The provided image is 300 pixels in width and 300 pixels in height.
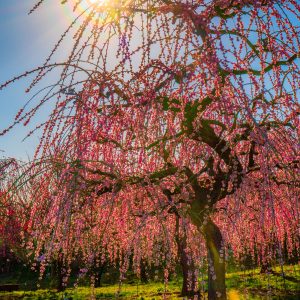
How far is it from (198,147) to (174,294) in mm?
8293

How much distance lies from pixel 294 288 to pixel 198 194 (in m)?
7.10

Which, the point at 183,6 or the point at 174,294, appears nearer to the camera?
Result: the point at 183,6

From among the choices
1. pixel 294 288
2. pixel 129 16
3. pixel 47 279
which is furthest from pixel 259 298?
pixel 47 279

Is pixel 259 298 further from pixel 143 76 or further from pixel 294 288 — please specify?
pixel 143 76

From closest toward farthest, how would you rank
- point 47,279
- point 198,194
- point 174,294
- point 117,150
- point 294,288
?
point 117,150, point 198,194, point 294,288, point 174,294, point 47,279

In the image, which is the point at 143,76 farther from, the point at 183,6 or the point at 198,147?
the point at 198,147

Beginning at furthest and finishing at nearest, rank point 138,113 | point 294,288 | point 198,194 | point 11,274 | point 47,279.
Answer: point 11,274, point 47,279, point 294,288, point 198,194, point 138,113

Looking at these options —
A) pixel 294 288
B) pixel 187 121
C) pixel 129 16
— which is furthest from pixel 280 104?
pixel 294 288

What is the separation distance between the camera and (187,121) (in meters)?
4.70

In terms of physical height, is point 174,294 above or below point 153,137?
below

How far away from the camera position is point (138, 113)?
3.78m

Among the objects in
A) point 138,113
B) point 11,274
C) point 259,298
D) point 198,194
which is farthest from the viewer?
point 11,274

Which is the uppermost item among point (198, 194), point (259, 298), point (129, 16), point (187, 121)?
point (129, 16)

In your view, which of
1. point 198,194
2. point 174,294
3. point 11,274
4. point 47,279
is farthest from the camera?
point 11,274
